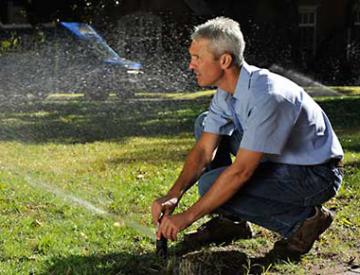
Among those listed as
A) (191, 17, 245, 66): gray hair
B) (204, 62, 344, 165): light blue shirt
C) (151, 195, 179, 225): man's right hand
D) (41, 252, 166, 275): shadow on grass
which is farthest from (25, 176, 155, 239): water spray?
(191, 17, 245, 66): gray hair

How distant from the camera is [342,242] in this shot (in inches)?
177

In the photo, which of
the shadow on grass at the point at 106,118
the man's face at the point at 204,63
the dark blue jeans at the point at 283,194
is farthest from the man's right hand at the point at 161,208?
the shadow on grass at the point at 106,118

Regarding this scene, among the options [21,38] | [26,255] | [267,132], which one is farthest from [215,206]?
[21,38]

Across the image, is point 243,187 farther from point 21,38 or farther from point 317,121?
point 21,38

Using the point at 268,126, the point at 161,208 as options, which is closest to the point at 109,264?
the point at 161,208

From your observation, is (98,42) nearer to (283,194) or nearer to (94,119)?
(94,119)

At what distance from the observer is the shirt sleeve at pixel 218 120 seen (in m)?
4.02

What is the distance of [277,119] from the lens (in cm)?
355

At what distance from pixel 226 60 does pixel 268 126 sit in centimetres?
37

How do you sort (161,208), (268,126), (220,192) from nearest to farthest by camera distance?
(268,126)
(220,192)
(161,208)

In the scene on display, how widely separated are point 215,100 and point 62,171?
292cm

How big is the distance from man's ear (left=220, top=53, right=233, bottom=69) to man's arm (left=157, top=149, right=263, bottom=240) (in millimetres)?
395

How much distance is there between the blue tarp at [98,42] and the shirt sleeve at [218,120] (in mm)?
12795

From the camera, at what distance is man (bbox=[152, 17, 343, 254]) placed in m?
3.59
